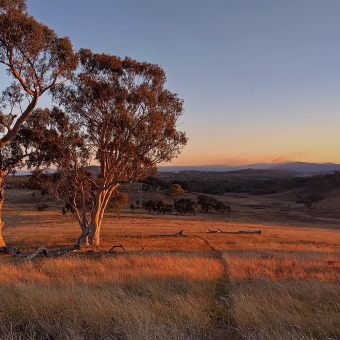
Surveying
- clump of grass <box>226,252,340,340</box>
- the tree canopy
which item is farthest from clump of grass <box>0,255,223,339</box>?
the tree canopy

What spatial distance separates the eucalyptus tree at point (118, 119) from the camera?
73.6ft

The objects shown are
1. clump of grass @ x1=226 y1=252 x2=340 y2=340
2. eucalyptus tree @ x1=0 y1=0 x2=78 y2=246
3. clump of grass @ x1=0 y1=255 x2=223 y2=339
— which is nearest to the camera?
clump of grass @ x1=0 y1=255 x2=223 y2=339

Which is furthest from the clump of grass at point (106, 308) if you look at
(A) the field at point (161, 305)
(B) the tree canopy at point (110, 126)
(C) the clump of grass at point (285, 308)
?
(B) the tree canopy at point (110, 126)

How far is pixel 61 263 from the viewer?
484 inches

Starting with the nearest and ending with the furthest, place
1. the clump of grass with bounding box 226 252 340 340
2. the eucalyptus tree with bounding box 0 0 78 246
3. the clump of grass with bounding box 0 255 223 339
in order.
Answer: the clump of grass with bounding box 0 255 223 339, the clump of grass with bounding box 226 252 340 340, the eucalyptus tree with bounding box 0 0 78 246

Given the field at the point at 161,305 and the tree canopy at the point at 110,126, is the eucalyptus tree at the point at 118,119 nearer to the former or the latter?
the tree canopy at the point at 110,126

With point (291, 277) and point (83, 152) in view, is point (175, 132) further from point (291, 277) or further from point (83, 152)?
point (291, 277)

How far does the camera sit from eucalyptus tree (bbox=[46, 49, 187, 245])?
2244cm

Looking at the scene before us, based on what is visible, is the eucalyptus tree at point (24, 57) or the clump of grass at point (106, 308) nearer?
the clump of grass at point (106, 308)

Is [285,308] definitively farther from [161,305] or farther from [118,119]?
[118,119]

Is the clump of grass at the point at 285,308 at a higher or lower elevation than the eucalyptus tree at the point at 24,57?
lower

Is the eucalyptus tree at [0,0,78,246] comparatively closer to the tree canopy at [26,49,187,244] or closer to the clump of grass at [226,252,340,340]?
the tree canopy at [26,49,187,244]

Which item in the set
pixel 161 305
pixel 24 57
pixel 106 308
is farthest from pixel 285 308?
pixel 24 57

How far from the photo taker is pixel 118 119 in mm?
22219
